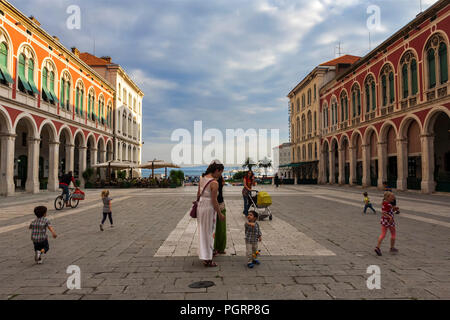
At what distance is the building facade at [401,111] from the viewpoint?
61.8ft

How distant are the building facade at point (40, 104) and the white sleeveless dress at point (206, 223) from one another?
19019 millimetres

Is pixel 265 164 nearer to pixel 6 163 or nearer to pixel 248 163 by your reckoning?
pixel 248 163

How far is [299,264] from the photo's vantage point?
466cm

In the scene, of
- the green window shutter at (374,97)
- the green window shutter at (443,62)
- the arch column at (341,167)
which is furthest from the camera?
the arch column at (341,167)

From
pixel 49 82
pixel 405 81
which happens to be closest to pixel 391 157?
pixel 405 81

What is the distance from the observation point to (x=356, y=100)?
29.8 metres

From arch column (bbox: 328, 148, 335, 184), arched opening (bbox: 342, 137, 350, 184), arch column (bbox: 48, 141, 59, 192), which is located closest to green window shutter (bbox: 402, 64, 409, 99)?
arched opening (bbox: 342, 137, 350, 184)

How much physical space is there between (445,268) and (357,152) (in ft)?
92.5

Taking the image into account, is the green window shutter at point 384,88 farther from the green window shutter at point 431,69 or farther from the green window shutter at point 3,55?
the green window shutter at point 3,55

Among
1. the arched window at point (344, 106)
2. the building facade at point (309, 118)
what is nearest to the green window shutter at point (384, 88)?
the arched window at point (344, 106)

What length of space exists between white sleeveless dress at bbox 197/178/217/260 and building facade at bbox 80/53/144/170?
123ft

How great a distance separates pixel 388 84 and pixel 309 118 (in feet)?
63.7
